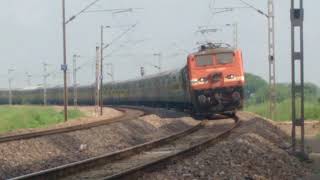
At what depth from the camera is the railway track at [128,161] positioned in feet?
46.1

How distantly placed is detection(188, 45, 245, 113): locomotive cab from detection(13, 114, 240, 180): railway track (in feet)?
29.8

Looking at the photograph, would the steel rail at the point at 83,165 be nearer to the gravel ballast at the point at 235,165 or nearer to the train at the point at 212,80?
the gravel ballast at the point at 235,165

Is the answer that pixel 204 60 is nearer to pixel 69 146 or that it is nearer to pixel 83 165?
pixel 69 146

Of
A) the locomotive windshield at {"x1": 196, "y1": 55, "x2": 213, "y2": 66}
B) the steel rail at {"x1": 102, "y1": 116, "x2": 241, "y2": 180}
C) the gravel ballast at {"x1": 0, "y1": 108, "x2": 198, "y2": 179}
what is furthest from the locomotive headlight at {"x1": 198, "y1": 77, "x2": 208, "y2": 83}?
the steel rail at {"x1": 102, "y1": 116, "x2": 241, "y2": 180}

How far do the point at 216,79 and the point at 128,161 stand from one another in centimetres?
1895

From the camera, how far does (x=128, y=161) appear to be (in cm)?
1767

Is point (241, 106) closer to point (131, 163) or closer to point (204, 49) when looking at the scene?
point (204, 49)

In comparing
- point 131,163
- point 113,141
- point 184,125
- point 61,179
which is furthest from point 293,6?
point 184,125

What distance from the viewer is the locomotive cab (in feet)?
117

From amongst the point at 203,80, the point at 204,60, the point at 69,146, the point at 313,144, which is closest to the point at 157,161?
the point at 69,146

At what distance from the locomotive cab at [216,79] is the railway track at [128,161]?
9.10 m

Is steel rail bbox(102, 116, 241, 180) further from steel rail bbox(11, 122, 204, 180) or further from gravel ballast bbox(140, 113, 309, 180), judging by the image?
steel rail bbox(11, 122, 204, 180)

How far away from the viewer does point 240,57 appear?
1427 inches

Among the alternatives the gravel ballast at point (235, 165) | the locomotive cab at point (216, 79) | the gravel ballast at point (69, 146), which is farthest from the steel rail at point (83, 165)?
the locomotive cab at point (216, 79)
